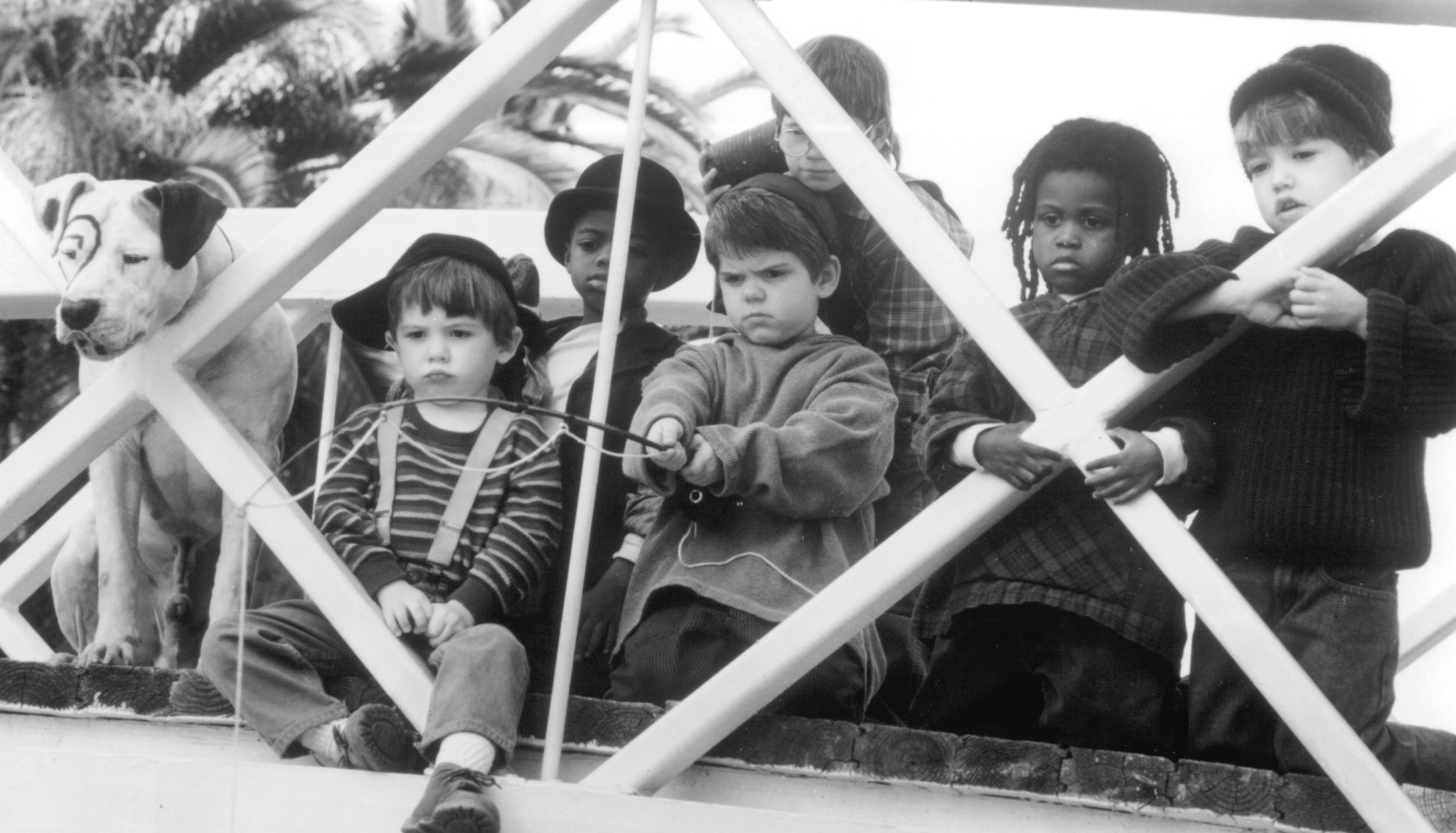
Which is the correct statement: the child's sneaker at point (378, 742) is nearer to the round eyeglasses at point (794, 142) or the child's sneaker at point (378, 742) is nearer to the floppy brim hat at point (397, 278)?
the floppy brim hat at point (397, 278)

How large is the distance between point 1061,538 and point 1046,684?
0.33m

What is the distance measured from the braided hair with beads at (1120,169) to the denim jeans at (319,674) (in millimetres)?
1756

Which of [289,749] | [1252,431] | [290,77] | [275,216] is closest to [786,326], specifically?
[1252,431]

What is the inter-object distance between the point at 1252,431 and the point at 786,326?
112 cm

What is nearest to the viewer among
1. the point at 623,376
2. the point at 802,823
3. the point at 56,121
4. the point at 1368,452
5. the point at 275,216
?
the point at 802,823

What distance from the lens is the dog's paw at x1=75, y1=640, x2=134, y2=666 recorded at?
4.97 m

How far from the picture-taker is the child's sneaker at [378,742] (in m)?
3.96

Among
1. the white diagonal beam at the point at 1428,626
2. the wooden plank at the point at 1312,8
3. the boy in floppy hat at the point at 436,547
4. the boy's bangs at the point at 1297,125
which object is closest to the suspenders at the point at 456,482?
Answer: the boy in floppy hat at the point at 436,547

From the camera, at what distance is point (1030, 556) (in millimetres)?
4355

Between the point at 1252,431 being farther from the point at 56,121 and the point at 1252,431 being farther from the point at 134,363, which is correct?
the point at 56,121

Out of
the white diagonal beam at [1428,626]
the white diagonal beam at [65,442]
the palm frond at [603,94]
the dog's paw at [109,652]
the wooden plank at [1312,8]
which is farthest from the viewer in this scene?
the palm frond at [603,94]

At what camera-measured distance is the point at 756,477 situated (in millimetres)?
4270

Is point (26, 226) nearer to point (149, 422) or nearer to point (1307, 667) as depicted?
point (149, 422)

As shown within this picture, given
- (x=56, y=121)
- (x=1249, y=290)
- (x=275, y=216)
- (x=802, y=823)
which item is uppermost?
(x=56, y=121)
